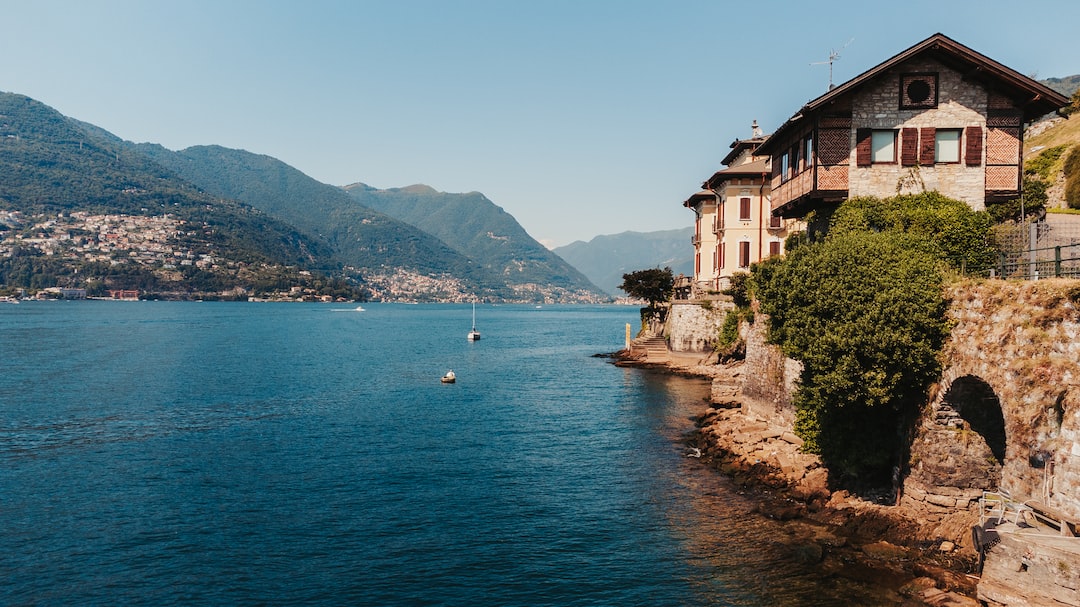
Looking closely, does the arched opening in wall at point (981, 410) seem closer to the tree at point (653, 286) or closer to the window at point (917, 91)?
the window at point (917, 91)

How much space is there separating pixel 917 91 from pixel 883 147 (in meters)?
2.98

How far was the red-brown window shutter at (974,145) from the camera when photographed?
30.0 metres

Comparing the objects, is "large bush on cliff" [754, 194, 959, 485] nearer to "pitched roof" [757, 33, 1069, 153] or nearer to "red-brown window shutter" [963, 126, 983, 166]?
"red-brown window shutter" [963, 126, 983, 166]

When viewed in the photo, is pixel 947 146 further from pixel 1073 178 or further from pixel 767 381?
pixel 1073 178

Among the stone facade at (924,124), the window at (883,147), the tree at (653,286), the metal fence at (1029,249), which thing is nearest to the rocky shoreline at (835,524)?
the metal fence at (1029,249)

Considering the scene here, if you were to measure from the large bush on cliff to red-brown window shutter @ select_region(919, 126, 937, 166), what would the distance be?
7266 millimetres

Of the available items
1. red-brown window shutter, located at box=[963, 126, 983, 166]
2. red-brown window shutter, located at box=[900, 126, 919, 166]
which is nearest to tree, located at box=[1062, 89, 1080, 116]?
red-brown window shutter, located at box=[963, 126, 983, 166]

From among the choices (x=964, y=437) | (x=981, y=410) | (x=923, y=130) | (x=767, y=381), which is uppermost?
(x=923, y=130)

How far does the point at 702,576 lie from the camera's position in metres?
19.5

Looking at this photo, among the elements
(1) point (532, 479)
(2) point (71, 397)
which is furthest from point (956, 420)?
(2) point (71, 397)

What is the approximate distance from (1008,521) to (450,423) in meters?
32.0

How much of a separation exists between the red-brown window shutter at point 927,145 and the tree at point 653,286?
1772 inches

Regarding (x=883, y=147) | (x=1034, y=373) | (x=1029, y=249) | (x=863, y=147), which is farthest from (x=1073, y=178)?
(x=1034, y=373)

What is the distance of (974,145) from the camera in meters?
30.0
